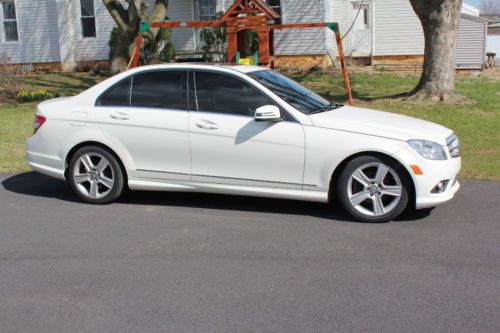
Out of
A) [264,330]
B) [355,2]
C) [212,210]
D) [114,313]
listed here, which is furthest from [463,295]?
[355,2]

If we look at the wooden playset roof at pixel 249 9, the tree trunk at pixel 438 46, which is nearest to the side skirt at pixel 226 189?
the wooden playset roof at pixel 249 9

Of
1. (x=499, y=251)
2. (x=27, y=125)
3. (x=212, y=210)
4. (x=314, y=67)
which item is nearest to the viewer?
(x=499, y=251)

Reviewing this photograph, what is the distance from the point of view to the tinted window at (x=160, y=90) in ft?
22.6

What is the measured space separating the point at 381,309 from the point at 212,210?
2.99m

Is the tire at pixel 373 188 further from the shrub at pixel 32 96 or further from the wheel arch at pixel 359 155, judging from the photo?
the shrub at pixel 32 96

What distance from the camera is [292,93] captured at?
275 inches

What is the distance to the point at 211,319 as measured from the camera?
412cm

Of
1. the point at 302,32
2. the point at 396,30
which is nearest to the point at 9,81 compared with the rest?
the point at 302,32

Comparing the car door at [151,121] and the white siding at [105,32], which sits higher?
the white siding at [105,32]

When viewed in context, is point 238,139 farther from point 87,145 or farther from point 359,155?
point 87,145

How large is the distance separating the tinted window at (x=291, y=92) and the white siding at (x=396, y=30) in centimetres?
1707

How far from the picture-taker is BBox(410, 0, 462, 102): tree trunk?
1323 centimetres

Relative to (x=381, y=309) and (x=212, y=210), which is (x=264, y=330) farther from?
(x=212, y=210)

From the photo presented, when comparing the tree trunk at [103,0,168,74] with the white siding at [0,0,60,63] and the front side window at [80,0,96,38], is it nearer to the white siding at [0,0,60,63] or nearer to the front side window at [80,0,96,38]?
the front side window at [80,0,96,38]
